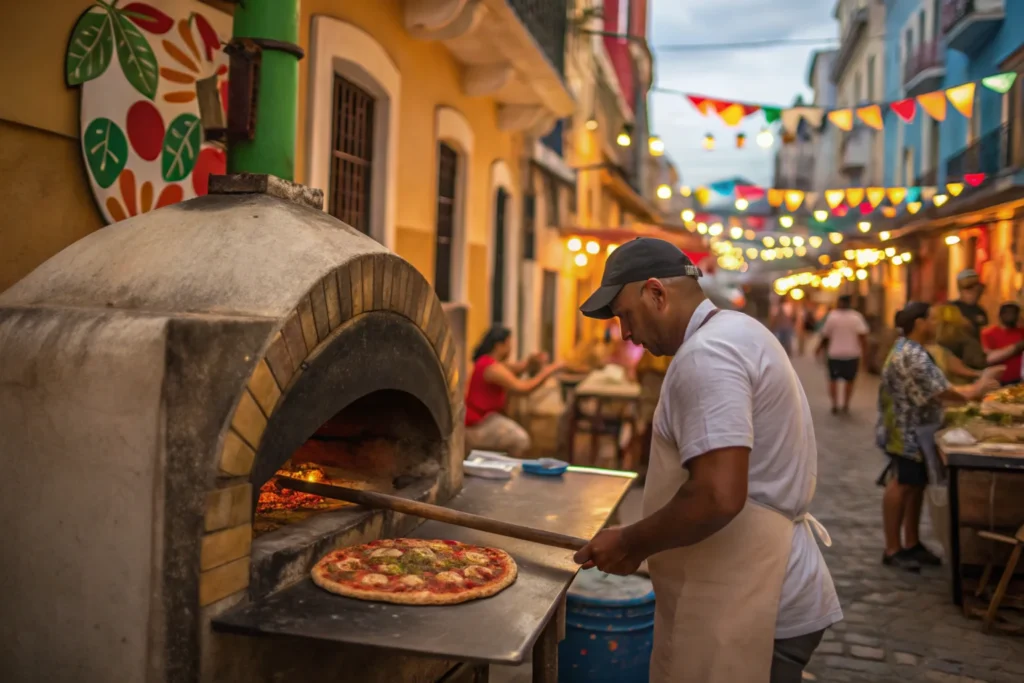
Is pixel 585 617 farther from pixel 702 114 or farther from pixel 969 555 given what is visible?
pixel 702 114

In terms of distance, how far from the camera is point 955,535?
5.73 m

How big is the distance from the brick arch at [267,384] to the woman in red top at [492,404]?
3.90 meters

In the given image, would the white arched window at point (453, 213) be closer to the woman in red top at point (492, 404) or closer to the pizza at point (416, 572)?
the woman in red top at point (492, 404)

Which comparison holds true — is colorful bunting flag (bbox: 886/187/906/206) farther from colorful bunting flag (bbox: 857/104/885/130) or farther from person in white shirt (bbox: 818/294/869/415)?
colorful bunting flag (bbox: 857/104/885/130)

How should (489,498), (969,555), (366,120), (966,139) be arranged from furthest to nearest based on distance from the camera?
(966,139) < (366,120) < (969,555) < (489,498)

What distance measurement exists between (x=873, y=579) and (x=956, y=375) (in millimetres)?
3281

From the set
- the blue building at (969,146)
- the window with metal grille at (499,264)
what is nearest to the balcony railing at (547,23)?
the window with metal grille at (499,264)

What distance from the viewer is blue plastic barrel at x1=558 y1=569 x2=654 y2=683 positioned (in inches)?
157

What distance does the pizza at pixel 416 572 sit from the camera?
9.29 feet

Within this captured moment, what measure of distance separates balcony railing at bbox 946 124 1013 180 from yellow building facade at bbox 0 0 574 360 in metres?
8.33

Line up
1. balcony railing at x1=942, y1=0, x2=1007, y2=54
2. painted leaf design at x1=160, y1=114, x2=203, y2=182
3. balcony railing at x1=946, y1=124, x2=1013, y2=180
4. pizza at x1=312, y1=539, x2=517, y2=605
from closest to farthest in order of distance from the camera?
pizza at x1=312, y1=539, x2=517, y2=605 < painted leaf design at x1=160, y1=114, x2=203, y2=182 < balcony railing at x1=942, y1=0, x2=1007, y2=54 < balcony railing at x1=946, y1=124, x2=1013, y2=180

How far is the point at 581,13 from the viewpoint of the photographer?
48.9ft

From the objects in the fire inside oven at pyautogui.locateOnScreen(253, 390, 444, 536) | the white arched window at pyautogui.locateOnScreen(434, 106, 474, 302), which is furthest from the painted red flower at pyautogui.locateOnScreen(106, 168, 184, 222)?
the white arched window at pyautogui.locateOnScreen(434, 106, 474, 302)

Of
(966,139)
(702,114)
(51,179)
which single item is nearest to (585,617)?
(51,179)
